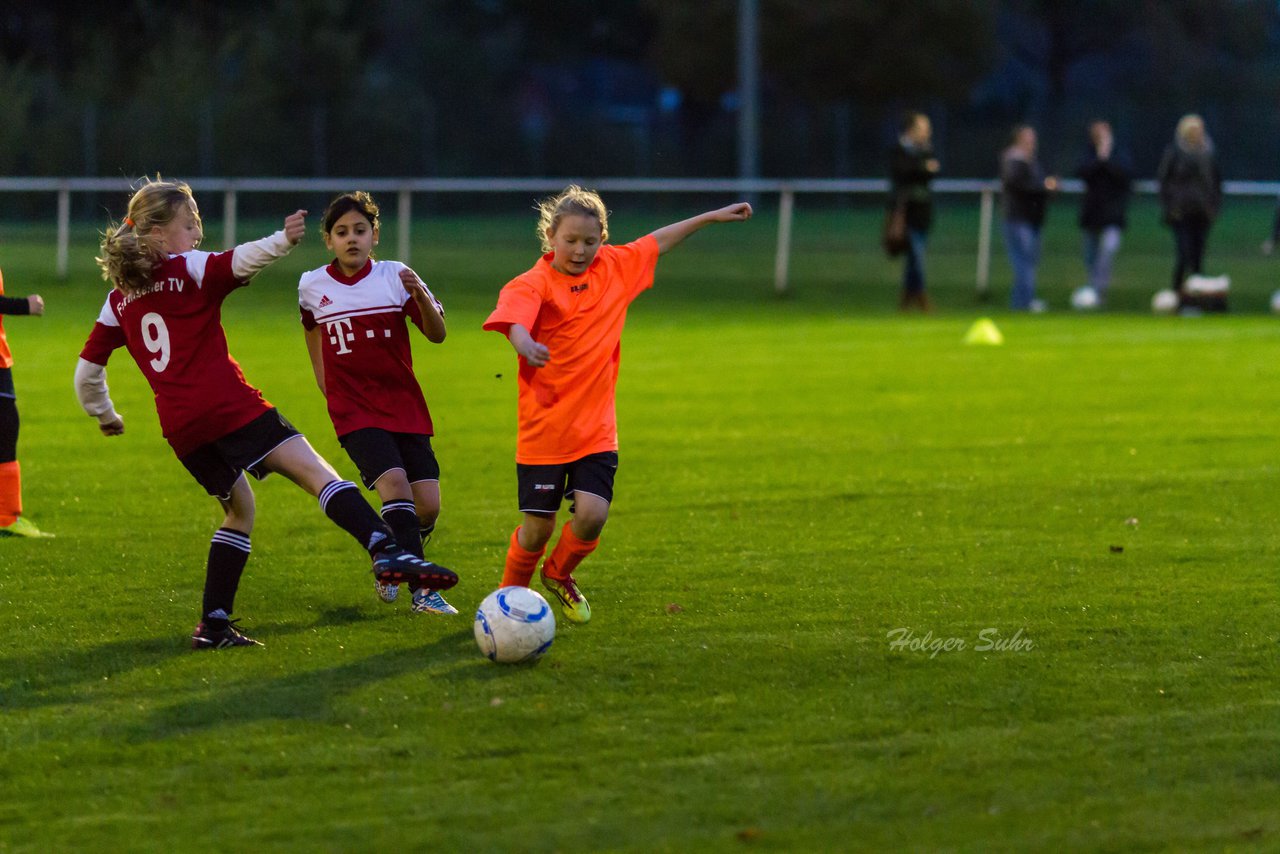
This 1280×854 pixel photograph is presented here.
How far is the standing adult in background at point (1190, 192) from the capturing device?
19422 millimetres

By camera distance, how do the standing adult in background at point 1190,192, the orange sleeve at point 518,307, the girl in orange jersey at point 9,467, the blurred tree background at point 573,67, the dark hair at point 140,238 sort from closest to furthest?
the dark hair at point 140,238 → the orange sleeve at point 518,307 → the girl in orange jersey at point 9,467 → the standing adult in background at point 1190,192 → the blurred tree background at point 573,67

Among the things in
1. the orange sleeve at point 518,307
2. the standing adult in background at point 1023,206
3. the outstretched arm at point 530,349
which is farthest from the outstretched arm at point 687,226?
the standing adult in background at point 1023,206

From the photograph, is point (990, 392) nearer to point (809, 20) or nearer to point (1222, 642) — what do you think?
point (1222, 642)

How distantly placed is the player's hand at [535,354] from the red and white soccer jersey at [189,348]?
98 cm

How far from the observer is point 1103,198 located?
20250 mm

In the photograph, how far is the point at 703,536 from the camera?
25.2 ft

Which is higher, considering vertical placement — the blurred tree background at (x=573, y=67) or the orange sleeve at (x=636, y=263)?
the blurred tree background at (x=573, y=67)

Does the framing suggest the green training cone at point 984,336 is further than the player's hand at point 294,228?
Yes

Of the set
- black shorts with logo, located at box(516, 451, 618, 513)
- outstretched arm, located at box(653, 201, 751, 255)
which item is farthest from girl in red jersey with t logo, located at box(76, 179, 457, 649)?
outstretched arm, located at box(653, 201, 751, 255)

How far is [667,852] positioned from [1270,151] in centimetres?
4473

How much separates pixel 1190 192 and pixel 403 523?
15.3 metres

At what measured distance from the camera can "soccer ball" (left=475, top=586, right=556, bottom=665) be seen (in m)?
5.43

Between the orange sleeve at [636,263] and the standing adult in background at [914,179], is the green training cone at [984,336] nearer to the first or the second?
the standing adult in background at [914,179]

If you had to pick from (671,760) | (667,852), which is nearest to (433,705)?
(671,760)
